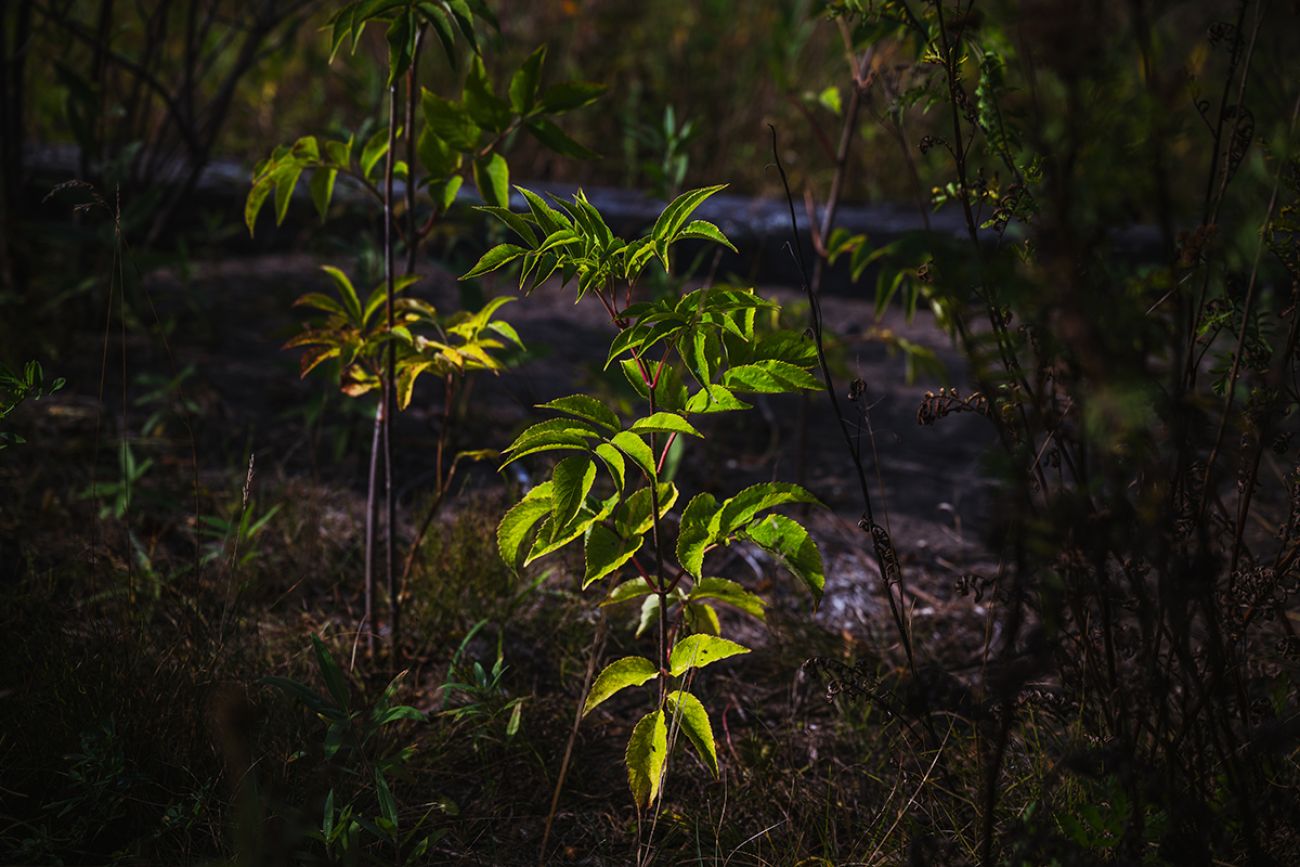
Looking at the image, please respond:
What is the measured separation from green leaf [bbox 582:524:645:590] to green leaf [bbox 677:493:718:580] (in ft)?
0.23

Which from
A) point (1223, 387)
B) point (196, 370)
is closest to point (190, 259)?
point (196, 370)

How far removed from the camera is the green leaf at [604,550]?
1.47 m

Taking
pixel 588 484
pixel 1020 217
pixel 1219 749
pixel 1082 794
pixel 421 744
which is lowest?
pixel 421 744

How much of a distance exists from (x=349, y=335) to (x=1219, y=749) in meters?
1.35

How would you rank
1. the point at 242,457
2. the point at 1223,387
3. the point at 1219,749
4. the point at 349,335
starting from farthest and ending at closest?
the point at 242,457, the point at 349,335, the point at 1223,387, the point at 1219,749

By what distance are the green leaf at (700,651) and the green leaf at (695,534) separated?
0.09 m

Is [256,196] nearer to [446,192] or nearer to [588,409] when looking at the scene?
[446,192]

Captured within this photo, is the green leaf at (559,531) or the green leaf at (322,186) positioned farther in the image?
the green leaf at (322,186)

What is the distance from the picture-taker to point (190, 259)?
12.3ft

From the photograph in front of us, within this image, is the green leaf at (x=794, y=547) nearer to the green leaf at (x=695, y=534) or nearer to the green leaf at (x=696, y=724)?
the green leaf at (x=695, y=534)

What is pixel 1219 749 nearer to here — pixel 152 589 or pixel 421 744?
pixel 421 744

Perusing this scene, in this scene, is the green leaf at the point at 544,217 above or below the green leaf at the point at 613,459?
above

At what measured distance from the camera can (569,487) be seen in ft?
4.46

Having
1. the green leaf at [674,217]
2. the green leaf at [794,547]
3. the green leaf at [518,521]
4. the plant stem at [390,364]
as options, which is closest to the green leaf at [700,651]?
the green leaf at [794,547]
